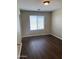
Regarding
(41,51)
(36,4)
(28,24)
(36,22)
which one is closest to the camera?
(41,51)

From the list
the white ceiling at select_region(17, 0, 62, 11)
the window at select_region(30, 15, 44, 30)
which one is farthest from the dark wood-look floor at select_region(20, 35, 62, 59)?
the window at select_region(30, 15, 44, 30)

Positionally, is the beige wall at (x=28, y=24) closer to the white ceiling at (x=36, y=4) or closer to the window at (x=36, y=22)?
the window at (x=36, y=22)

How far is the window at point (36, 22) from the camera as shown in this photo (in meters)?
6.81

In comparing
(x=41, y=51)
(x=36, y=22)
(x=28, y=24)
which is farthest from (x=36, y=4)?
(x=36, y=22)

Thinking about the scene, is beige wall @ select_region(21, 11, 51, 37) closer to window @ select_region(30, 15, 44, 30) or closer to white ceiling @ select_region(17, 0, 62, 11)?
window @ select_region(30, 15, 44, 30)

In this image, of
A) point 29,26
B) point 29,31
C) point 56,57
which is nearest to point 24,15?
point 29,26

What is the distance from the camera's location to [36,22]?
23.0 feet

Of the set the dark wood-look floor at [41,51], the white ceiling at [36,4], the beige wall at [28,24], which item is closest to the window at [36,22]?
the beige wall at [28,24]

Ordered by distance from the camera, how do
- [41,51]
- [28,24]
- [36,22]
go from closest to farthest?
[41,51]
[28,24]
[36,22]

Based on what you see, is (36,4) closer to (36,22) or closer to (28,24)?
(28,24)

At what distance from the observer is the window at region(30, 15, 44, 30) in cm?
681

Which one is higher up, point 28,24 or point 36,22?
point 36,22
